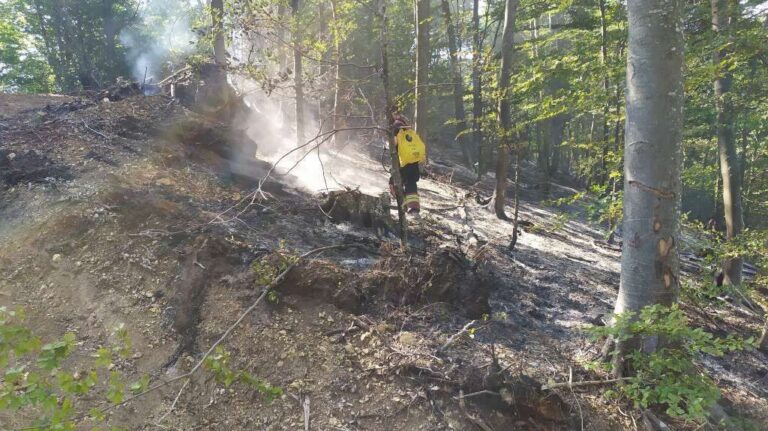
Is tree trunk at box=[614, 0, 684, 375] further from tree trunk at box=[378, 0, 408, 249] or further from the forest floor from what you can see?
tree trunk at box=[378, 0, 408, 249]

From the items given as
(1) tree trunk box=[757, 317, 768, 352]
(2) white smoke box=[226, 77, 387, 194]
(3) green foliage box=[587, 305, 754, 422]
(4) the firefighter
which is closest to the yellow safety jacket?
(4) the firefighter

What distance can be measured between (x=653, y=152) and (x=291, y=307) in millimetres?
3441

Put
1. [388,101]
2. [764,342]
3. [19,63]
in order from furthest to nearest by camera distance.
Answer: [19,63] < [764,342] < [388,101]

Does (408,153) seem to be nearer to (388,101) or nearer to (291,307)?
(388,101)

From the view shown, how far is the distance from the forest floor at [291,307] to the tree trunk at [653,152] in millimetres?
1058

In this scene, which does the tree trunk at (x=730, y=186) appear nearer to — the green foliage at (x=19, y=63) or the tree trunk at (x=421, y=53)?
the tree trunk at (x=421, y=53)

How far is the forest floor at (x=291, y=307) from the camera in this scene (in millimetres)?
3635

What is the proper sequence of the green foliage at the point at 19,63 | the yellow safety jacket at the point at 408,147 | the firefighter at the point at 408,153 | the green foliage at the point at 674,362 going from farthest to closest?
the green foliage at the point at 19,63 < the yellow safety jacket at the point at 408,147 < the firefighter at the point at 408,153 < the green foliage at the point at 674,362

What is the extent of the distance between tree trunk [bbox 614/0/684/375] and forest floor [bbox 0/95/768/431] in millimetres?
1058

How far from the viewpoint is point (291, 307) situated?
441 centimetres

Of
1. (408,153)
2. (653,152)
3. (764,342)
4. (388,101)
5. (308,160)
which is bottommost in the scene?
(764,342)

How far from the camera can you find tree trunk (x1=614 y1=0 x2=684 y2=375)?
338 centimetres

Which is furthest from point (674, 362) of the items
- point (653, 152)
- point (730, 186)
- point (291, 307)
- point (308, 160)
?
point (308, 160)

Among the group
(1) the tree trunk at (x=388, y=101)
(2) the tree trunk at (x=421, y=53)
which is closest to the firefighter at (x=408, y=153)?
(1) the tree trunk at (x=388, y=101)
